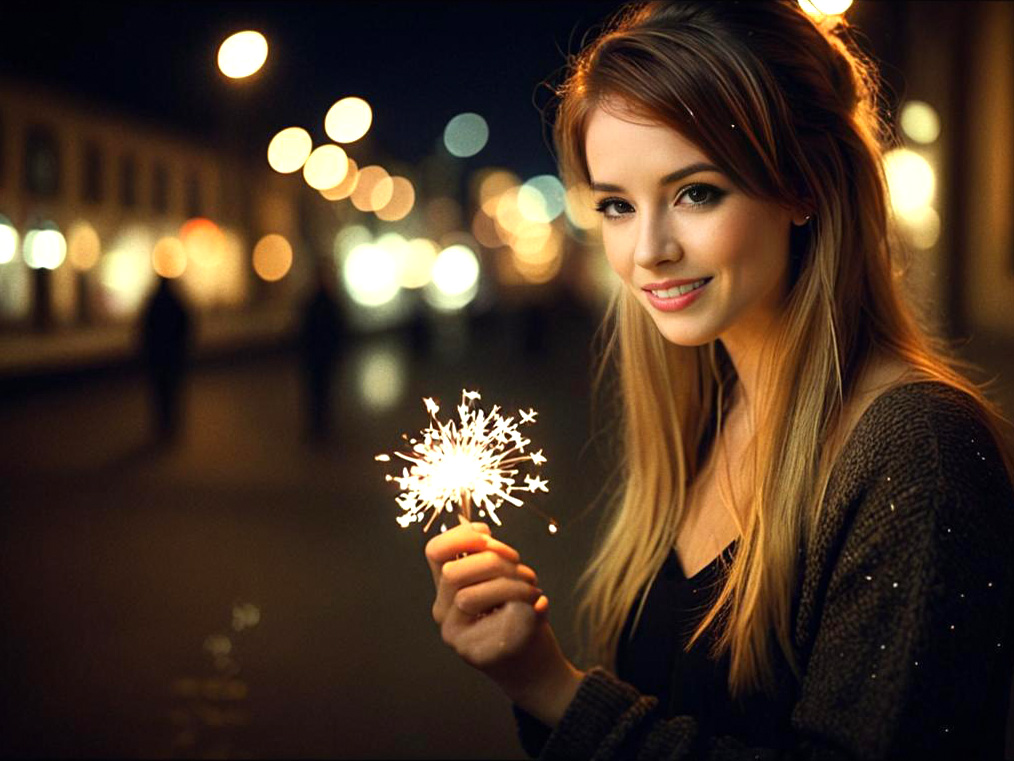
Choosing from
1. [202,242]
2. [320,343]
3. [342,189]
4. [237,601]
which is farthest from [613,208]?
[342,189]

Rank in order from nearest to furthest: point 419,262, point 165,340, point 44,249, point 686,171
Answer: point 686,171 < point 165,340 < point 44,249 < point 419,262

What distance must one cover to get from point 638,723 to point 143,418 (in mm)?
14670

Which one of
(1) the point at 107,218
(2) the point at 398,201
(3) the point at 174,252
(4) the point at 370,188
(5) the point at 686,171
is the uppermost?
(2) the point at 398,201

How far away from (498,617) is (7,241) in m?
21.2

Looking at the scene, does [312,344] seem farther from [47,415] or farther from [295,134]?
[295,134]

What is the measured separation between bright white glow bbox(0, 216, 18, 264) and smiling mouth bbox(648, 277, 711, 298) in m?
20.7

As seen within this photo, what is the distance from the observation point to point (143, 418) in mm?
15250

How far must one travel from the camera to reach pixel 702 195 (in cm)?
182

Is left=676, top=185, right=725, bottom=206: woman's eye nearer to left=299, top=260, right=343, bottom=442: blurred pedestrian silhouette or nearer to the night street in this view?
the night street

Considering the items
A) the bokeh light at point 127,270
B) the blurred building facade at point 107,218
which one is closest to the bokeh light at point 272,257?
the blurred building facade at point 107,218

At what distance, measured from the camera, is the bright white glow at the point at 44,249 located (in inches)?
888

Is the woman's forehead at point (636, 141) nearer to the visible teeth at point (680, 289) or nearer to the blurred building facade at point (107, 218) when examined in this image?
the visible teeth at point (680, 289)

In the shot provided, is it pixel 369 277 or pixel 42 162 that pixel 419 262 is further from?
pixel 42 162

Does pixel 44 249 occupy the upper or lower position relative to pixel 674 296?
upper
